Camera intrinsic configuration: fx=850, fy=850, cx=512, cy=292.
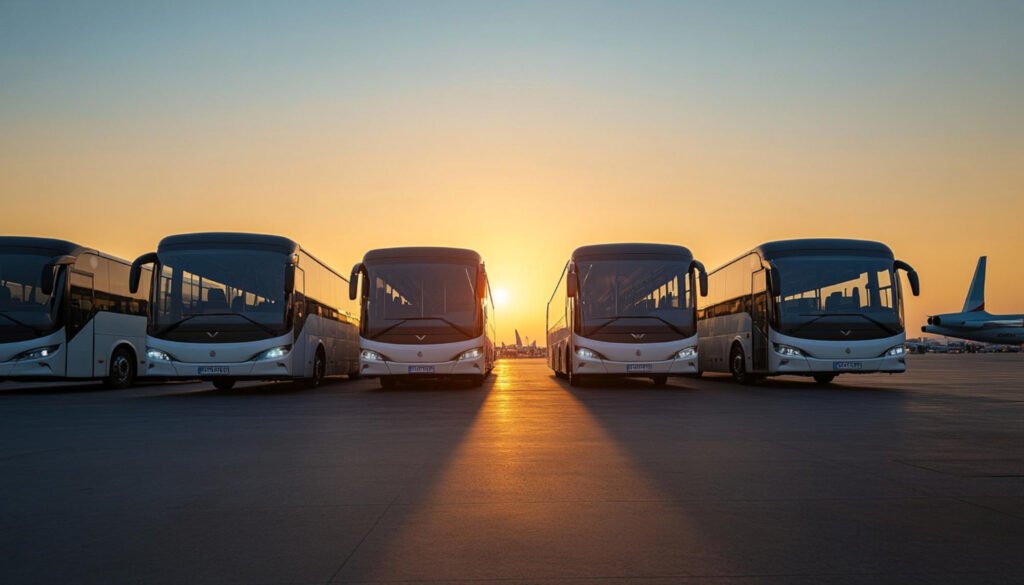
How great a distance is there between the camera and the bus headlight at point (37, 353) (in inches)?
727

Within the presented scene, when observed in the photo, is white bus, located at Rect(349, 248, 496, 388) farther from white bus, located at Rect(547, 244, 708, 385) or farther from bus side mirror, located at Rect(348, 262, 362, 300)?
white bus, located at Rect(547, 244, 708, 385)

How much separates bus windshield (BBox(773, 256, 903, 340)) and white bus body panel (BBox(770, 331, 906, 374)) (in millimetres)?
159

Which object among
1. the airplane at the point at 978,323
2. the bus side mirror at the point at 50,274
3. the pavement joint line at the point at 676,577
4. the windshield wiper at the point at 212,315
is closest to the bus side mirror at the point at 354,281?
the windshield wiper at the point at 212,315

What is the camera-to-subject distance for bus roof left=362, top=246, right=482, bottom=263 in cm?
1922

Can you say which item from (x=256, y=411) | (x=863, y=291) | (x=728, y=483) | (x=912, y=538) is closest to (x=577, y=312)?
(x=863, y=291)

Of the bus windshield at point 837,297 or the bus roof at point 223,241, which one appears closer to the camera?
the bus roof at point 223,241

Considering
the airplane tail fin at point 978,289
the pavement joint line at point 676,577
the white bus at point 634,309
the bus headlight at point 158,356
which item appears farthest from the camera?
the airplane tail fin at point 978,289

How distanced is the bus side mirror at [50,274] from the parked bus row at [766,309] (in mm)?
11252

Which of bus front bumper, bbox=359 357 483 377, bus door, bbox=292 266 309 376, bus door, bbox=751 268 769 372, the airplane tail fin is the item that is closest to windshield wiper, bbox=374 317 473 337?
bus front bumper, bbox=359 357 483 377

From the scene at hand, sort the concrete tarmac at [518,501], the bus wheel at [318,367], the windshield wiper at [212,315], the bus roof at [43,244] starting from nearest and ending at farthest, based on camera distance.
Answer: the concrete tarmac at [518,501], the windshield wiper at [212,315], the bus roof at [43,244], the bus wheel at [318,367]

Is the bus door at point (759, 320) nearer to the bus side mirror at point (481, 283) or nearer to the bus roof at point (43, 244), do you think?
the bus side mirror at point (481, 283)

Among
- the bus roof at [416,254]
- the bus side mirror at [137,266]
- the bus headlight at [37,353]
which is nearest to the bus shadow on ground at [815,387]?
the bus roof at [416,254]

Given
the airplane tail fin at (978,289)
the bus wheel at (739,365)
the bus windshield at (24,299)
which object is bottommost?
the bus wheel at (739,365)

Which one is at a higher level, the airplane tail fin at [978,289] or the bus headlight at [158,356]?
the airplane tail fin at [978,289]
